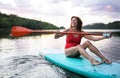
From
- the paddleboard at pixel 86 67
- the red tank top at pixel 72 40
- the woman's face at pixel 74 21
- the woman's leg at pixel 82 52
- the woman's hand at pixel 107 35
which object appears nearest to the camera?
the paddleboard at pixel 86 67

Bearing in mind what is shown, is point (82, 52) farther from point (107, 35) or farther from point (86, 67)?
point (107, 35)

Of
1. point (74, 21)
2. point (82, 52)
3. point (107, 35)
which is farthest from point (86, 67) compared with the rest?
point (74, 21)

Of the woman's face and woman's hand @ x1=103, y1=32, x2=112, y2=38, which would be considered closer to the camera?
woman's hand @ x1=103, y1=32, x2=112, y2=38

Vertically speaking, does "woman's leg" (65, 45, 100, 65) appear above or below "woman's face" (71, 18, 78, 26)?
below

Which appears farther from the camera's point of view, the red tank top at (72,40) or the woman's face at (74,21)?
→ the red tank top at (72,40)

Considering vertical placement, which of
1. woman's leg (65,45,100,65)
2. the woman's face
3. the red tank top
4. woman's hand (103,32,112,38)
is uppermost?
the woman's face

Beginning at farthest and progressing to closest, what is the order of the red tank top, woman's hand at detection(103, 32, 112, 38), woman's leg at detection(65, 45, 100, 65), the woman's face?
the red tank top, the woman's face, woman's leg at detection(65, 45, 100, 65), woman's hand at detection(103, 32, 112, 38)

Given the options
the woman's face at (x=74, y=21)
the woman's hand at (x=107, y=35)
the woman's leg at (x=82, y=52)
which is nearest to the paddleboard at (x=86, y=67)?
the woman's leg at (x=82, y=52)

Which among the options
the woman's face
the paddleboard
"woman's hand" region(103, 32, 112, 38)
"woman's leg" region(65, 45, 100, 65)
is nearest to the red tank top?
"woman's leg" region(65, 45, 100, 65)

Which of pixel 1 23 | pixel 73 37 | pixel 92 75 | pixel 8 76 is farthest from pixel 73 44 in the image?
pixel 1 23

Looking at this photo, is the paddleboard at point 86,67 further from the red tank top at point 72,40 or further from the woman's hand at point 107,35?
the woman's hand at point 107,35

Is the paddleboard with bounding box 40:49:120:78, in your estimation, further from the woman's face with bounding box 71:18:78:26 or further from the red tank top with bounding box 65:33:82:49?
the woman's face with bounding box 71:18:78:26

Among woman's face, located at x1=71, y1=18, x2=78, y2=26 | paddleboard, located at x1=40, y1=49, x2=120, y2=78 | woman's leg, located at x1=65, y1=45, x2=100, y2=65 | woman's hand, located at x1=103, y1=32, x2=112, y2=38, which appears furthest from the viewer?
woman's face, located at x1=71, y1=18, x2=78, y2=26

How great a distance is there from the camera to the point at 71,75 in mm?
7035
